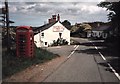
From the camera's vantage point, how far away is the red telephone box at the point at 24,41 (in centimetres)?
2028

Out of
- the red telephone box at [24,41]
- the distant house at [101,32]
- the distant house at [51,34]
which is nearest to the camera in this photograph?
the red telephone box at [24,41]

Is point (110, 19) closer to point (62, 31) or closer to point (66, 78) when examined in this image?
point (62, 31)

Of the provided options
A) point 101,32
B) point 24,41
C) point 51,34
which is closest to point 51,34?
point 51,34

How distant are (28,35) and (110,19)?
27.1 m

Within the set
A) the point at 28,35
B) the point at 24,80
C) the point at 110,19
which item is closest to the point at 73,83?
the point at 24,80

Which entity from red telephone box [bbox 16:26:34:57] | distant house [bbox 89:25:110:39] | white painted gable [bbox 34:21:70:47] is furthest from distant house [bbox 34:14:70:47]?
red telephone box [bbox 16:26:34:57]

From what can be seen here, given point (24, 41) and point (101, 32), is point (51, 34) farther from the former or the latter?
point (24, 41)

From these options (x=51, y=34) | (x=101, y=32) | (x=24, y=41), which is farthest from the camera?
(x=101, y=32)

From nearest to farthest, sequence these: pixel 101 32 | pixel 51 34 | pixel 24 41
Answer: pixel 24 41, pixel 51 34, pixel 101 32

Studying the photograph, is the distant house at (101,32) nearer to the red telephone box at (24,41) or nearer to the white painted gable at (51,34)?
the white painted gable at (51,34)

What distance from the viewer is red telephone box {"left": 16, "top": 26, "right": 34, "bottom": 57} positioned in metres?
20.3

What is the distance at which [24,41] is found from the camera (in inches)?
809

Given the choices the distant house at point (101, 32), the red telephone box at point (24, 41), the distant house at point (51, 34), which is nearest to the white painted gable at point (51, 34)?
the distant house at point (51, 34)

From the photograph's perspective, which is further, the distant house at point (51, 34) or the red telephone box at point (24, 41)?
the distant house at point (51, 34)
